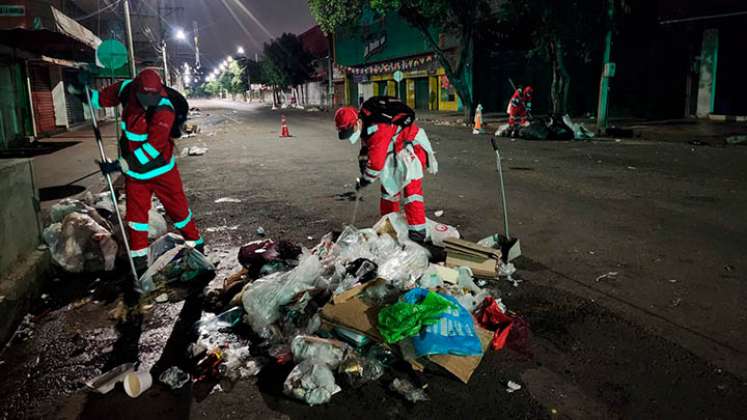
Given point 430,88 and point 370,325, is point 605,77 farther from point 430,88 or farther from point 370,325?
point 430,88

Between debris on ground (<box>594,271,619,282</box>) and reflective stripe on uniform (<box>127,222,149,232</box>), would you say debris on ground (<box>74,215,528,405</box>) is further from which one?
debris on ground (<box>594,271,619,282</box>)

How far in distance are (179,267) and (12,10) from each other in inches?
466

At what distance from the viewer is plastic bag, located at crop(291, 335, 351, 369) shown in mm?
2973

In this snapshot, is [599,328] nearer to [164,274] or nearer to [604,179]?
[164,274]

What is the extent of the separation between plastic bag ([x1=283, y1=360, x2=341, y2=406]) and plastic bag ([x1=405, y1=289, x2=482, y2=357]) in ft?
1.72

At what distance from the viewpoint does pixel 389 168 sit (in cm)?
500

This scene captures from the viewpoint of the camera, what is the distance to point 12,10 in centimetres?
1244

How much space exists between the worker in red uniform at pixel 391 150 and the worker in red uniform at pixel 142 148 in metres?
1.57

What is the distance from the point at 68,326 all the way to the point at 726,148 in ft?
45.3

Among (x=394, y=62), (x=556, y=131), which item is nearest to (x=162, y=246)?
(x=556, y=131)

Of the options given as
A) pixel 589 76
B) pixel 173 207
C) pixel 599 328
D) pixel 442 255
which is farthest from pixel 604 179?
pixel 589 76

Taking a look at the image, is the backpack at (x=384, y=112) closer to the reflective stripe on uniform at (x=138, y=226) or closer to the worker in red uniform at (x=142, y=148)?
the worker in red uniform at (x=142, y=148)

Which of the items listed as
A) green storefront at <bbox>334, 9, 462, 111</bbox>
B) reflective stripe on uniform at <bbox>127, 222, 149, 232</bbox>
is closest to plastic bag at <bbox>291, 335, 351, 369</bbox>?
reflective stripe on uniform at <bbox>127, 222, 149, 232</bbox>

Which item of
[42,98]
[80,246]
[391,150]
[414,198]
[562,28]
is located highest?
[562,28]
